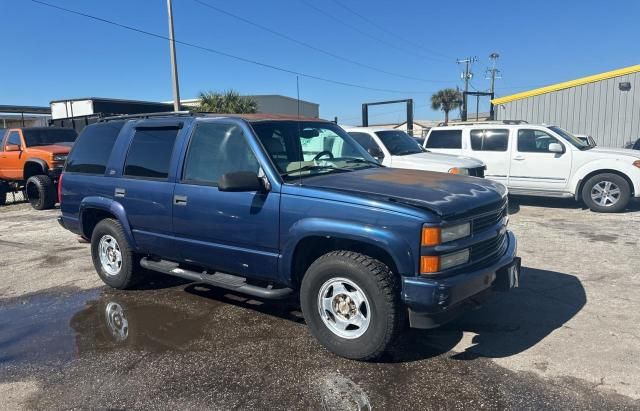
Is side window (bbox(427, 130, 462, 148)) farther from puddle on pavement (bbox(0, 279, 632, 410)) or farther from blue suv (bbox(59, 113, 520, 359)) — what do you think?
puddle on pavement (bbox(0, 279, 632, 410))

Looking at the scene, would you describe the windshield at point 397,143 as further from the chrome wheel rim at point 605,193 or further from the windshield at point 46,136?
the windshield at point 46,136

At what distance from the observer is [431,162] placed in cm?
936

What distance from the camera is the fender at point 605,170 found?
31.4 ft

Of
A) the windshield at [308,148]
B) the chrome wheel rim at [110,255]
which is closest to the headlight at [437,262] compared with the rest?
the windshield at [308,148]

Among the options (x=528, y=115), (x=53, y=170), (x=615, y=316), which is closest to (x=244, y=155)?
(x=615, y=316)

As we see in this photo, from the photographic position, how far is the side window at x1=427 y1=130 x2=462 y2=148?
1154 centimetres

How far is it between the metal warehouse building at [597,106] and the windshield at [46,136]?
16.7m

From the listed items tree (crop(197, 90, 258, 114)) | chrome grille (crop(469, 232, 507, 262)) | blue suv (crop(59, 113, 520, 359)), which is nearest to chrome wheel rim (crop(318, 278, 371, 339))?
blue suv (crop(59, 113, 520, 359))

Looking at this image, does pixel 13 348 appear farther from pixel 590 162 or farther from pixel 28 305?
pixel 590 162

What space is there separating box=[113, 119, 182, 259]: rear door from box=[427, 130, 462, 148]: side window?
7.92 m

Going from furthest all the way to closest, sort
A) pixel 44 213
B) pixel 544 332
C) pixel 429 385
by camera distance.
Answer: pixel 44 213
pixel 544 332
pixel 429 385

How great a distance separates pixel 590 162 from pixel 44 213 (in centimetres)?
1219

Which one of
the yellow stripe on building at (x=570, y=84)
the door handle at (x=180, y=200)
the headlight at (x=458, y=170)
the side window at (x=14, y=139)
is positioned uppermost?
the yellow stripe on building at (x=570, y=84)

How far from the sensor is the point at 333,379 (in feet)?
11.7
